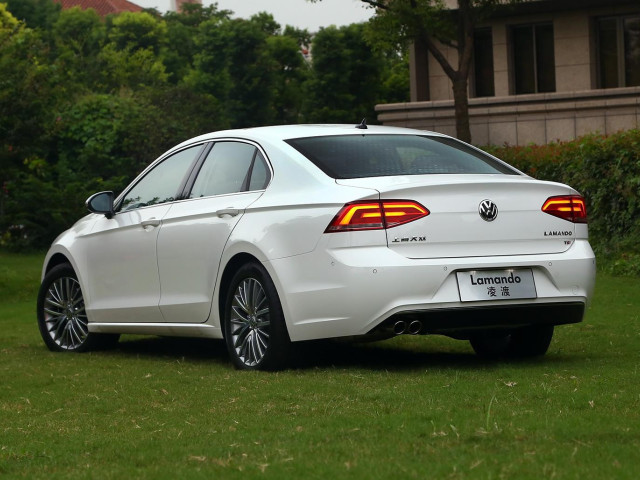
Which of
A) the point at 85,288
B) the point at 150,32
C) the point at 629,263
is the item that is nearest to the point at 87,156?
the point at 629,263

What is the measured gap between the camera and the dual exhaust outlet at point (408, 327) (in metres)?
7.57

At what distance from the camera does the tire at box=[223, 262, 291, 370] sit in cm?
796

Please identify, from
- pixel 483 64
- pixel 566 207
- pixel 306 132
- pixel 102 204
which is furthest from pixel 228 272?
pixel 483 64

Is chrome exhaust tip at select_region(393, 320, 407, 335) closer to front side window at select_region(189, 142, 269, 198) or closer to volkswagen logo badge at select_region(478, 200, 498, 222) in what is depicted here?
volkswagen logo badge at select_region(478, 200, 498, 222)

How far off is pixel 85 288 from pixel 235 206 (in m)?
2.22

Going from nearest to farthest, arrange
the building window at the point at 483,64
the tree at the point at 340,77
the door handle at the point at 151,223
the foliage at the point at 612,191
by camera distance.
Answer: the door handle at the point at 151,223 → the foliage at the point at 612,191 → the building window at the point at 483,64 → the tree at the point at 340,77

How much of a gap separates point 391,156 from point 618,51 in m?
25.8

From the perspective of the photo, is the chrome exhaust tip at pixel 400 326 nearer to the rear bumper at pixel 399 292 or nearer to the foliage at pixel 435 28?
the rear bumper at pixel 399 292

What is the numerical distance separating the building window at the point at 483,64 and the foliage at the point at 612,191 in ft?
56.8

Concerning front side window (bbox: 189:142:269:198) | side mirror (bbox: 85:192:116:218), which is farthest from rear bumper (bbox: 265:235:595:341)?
side mirror (bbox: 85:192:116:218)

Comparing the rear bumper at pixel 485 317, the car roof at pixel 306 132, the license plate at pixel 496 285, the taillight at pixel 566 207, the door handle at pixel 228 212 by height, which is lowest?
the rear bumper at pixel 485 317

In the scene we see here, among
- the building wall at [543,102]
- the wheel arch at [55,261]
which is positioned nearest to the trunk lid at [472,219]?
the wheel arch at [55,261]

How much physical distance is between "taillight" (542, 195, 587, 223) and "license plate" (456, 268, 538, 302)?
423mm

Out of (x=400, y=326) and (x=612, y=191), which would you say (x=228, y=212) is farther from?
(x=612, y=191)
